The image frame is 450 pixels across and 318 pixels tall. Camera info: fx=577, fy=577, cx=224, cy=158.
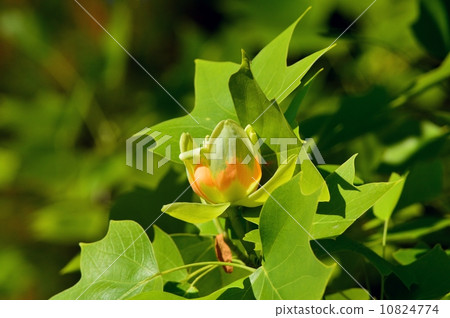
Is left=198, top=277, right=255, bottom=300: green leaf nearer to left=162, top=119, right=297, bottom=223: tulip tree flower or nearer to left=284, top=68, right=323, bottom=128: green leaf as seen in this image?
left=162, top=119, right=297, bottom=223: tulip tree flower

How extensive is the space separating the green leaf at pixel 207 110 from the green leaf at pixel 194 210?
90mm

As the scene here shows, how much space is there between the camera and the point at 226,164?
50 cm

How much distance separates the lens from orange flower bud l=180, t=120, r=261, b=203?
49 cm

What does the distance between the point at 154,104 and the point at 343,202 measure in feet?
2.69

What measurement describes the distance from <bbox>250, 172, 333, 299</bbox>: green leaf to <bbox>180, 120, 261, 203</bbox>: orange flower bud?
0.04 m

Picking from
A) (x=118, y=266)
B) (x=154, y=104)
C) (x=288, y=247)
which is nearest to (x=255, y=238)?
(x=288, y=247)

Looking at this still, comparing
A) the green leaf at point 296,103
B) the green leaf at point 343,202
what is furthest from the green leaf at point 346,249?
the green leaf at point 296,103

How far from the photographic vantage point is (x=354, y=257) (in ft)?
2.37

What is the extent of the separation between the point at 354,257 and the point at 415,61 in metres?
0.47

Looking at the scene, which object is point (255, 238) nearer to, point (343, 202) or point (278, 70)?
point (343, 202)

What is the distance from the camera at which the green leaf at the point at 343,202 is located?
466 mm

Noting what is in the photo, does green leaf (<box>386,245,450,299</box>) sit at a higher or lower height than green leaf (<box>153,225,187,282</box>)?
lower

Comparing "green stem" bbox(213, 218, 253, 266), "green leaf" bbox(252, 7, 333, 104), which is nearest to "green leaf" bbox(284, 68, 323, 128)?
"green leaf" bbox(252, 7, 333, 104)
